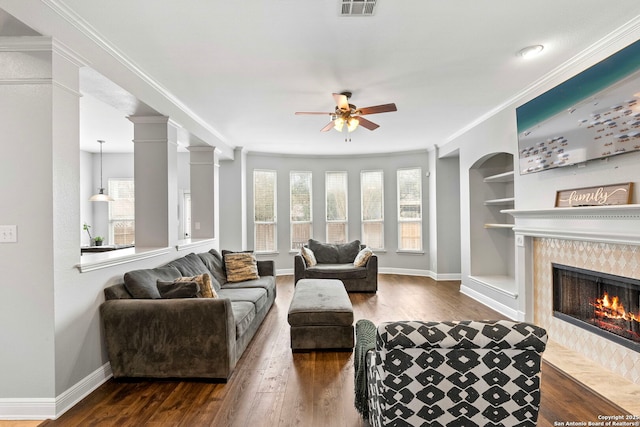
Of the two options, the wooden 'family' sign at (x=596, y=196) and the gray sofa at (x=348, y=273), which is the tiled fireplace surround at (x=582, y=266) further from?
the gray sofa at (x=348, y=273)

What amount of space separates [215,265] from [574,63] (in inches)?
191

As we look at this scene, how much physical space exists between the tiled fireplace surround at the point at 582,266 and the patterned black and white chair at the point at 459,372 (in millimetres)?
1532

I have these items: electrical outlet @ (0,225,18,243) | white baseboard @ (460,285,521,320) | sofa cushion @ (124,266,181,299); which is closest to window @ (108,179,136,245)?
sofa cushion @ (124,266,181,299)

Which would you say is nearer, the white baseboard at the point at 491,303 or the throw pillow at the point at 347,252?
the white baseboard at the point at 491,303

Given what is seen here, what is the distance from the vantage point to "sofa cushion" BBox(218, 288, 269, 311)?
409cm

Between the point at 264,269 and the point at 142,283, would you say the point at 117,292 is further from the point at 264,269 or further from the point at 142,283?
the point at 264,269

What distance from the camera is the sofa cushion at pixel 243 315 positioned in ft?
10.9

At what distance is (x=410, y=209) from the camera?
823 cm

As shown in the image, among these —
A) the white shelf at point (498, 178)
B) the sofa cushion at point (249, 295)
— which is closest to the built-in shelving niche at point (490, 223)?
the white shelf at point (498, 178)

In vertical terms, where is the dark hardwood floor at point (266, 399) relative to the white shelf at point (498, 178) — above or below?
below

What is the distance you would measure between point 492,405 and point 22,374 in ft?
9.82

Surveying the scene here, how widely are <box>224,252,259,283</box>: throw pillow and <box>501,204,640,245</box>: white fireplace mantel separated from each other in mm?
3610

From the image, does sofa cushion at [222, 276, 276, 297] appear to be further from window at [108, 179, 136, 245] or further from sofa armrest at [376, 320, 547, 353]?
window at [108, 179, 136, 245]

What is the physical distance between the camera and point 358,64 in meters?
3.42
